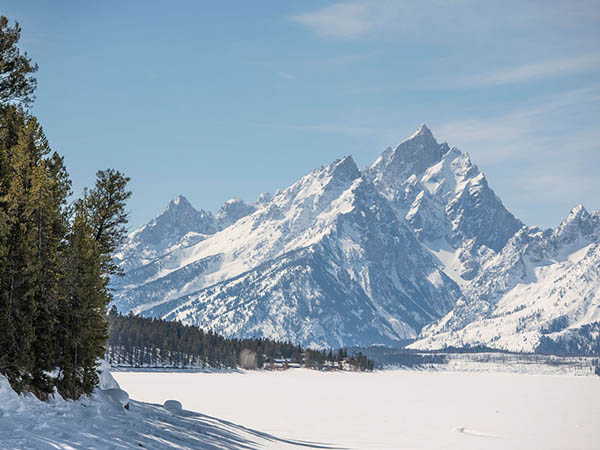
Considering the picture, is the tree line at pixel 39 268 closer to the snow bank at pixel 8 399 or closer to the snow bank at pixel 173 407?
the snow bank at pixel 8 399

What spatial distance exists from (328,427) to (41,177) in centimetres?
3998

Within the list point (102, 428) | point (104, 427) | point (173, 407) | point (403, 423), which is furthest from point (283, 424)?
point (102, 428)

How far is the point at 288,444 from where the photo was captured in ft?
164

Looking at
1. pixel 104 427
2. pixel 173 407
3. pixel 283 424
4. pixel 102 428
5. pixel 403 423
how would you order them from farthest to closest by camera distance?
pixel 403 423
pixel 283 424
pixel 173 407
pixel 104 427
pixel 102 428

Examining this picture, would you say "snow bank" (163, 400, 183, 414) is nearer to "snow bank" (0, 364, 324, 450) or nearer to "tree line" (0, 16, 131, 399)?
"snow bank" (0, 364, 324, 450)

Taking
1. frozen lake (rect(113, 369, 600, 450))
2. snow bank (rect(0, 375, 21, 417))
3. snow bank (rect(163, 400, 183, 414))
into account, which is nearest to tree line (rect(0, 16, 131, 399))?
snow bank (rect(0, 375, 21, 417))

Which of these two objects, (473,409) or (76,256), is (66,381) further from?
(473,409)

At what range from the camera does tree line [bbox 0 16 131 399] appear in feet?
118

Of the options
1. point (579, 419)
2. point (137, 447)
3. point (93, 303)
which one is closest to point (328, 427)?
point (93, 303)

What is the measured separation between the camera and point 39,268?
37.6 meters

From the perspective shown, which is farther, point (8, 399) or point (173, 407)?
point (173, 407)

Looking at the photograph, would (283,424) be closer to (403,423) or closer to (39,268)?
(403,423)

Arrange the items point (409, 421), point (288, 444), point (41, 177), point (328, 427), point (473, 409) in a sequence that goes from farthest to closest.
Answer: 1. point (473, 409)
2. point (409, 421)
3. point (328, 427)
4. point (288, 444)
5. point (41, 177)

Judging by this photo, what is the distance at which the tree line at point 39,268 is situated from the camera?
118ft
